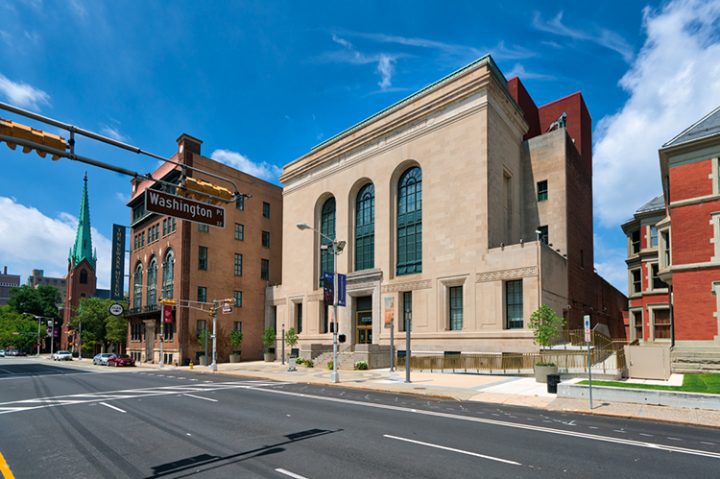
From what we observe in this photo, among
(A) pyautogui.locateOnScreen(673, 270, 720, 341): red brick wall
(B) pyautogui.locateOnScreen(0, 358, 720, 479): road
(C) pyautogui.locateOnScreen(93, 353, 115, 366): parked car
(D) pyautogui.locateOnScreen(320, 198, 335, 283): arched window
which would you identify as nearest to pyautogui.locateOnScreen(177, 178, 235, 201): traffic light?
(B) pyautogui.locateOnScreen(0, 358, 720, 479): road

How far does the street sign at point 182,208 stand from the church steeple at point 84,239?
105578 millimetres

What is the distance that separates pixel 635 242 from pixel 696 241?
2744 centimetres

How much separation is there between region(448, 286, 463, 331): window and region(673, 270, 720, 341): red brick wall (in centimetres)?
1362

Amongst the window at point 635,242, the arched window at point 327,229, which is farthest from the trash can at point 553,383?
the window at point 635,242

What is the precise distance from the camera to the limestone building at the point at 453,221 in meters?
33.4

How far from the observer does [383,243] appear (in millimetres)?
40719

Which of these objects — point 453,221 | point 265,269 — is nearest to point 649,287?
point 453,221

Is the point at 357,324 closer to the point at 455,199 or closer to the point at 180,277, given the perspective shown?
the point at 455,199

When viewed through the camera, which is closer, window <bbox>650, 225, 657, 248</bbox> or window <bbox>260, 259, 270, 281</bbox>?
window <bbox>650, 225, 657, 248</bbox>

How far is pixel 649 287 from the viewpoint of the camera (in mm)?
45312

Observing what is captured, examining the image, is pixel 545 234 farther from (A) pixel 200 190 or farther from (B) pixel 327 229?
(A) pixel 200 190

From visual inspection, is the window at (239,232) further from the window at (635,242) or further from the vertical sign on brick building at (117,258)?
the window at (635,242)

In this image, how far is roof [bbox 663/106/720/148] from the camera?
2586 centimetres

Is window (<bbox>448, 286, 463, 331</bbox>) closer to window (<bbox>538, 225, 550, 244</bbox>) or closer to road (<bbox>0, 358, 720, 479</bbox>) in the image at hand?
window (<bbox>538, 225, 550, 244</bbox>)
